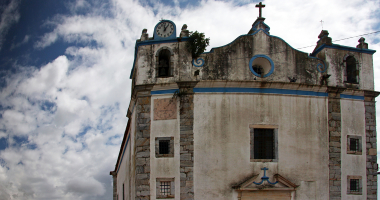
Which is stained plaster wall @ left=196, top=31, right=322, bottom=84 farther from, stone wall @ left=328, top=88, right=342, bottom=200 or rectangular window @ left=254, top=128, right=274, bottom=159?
rectangular window @ left=254, top=128, right=274, bottom=159

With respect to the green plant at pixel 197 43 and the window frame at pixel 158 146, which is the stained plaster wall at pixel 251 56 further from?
the window frame at pixel 158 146

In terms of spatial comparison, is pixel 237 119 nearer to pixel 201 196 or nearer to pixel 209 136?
pixel 209 136

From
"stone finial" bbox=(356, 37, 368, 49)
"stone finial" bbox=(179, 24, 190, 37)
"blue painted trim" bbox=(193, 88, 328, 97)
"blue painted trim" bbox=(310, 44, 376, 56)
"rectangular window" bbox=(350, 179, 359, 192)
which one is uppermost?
"stone finial" bbox=(179, 24, 190, 37)

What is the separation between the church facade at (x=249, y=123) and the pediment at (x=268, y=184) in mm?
40

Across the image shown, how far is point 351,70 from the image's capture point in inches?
720

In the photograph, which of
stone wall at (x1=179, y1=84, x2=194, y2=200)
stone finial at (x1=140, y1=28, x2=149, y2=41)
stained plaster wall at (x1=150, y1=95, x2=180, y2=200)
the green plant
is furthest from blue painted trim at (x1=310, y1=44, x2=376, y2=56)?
stone finial at (x1=140, y1=28, x2=149, y2=41)

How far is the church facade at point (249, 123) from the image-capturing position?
52.5ft

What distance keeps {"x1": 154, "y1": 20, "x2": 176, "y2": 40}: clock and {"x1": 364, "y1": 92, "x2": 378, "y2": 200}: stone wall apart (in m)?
9.01

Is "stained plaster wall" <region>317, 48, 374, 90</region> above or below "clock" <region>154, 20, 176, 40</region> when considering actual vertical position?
below

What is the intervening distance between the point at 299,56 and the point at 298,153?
4.24 metres

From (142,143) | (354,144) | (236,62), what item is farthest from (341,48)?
(142,143)

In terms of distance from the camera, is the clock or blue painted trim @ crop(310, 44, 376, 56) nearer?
the clock

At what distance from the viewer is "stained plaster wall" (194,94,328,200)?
15922 mm

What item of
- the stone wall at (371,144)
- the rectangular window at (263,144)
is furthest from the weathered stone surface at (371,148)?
the rectangular window at (263,144)
